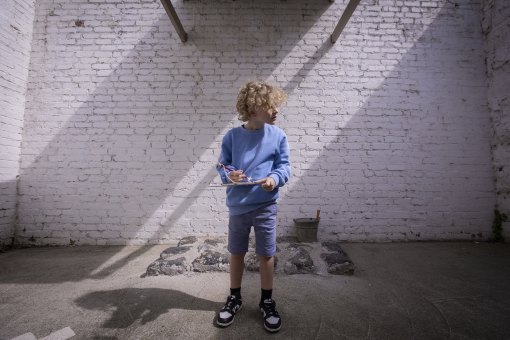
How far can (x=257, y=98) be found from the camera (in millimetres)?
1556

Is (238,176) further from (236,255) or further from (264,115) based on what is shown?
(236,255)

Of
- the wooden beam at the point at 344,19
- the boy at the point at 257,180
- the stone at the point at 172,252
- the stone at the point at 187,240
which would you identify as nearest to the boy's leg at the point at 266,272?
the boy at the point at 257,180

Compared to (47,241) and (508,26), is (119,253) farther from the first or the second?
(508,26)

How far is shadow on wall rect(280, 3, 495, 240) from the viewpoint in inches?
126

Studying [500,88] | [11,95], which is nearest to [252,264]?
[11,95]

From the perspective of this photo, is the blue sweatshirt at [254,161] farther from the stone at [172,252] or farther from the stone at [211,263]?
the stone at [172,252]

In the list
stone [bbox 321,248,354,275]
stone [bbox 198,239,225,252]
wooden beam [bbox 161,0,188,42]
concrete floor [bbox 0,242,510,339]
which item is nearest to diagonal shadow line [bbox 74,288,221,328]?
concrete floor [bbox 0,242,510,339]

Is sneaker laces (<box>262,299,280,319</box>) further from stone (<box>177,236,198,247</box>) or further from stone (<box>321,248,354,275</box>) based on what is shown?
stone (<box>177,236,198,247</box>)

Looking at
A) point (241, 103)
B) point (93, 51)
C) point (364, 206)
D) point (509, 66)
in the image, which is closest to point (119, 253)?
point (241, 103)

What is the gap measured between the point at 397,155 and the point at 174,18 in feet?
10.9

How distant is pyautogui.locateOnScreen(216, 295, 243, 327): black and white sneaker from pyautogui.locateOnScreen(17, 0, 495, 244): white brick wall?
1562mm

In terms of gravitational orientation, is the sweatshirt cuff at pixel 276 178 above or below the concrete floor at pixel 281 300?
above

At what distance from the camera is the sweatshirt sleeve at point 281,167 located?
5.03 feet

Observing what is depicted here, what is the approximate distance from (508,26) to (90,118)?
5.57m
